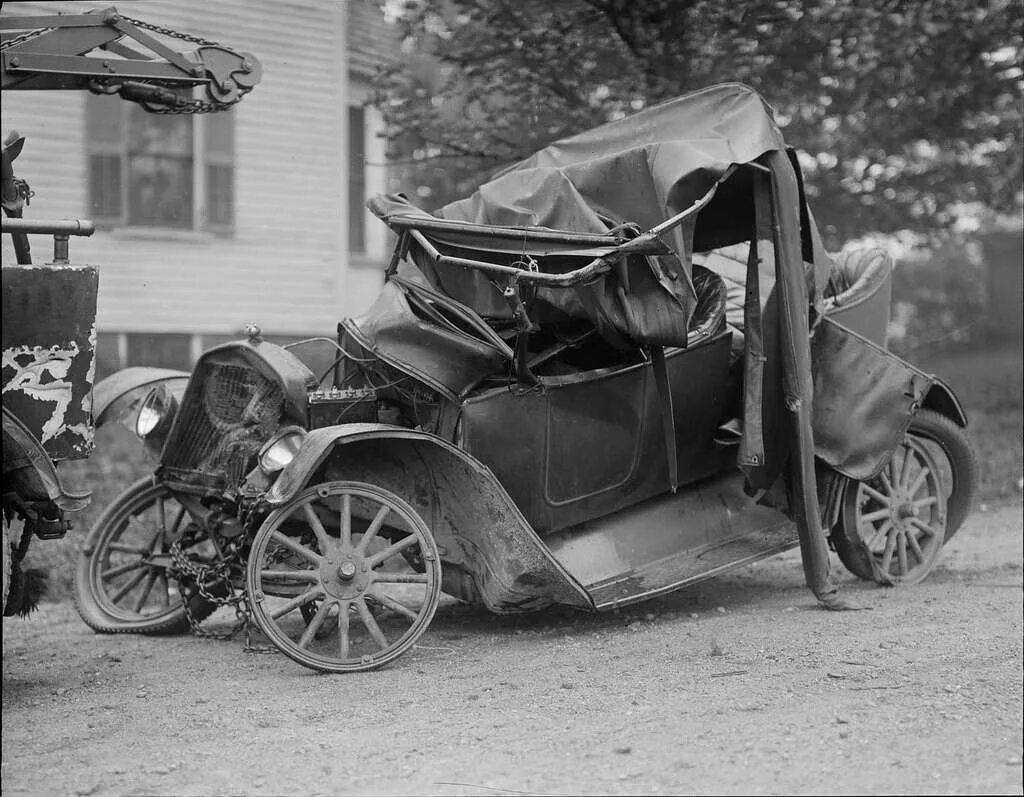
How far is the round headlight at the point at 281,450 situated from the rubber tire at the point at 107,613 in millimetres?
1048

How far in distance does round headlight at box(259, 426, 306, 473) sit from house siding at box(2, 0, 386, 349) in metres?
8.29

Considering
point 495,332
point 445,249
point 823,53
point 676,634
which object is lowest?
point 676,634

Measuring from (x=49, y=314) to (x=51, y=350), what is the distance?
0.14 metres

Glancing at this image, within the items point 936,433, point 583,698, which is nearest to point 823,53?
point 936,433

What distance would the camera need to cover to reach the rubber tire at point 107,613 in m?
6.62

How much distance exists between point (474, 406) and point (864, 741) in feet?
8.36

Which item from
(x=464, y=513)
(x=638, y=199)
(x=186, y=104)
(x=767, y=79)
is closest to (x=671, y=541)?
(x=464, y=513)

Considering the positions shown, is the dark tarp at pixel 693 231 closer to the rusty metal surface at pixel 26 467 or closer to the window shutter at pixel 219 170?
the rusty metal surface at pixel 26 467

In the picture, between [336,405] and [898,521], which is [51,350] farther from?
[898,521]

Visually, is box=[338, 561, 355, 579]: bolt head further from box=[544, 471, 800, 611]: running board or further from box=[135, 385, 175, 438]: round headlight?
box=[135, 385, 175, 438]: round headlight

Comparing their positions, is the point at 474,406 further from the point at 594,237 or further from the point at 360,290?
the point at 360,290

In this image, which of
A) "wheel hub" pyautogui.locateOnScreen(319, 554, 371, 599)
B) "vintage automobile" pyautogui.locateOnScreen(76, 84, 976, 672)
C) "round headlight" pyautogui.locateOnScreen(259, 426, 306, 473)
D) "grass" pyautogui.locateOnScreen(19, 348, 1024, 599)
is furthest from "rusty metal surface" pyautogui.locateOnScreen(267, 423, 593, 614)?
"grass" pyautogui.locateOnScreen(19, 348, 1024, 599)

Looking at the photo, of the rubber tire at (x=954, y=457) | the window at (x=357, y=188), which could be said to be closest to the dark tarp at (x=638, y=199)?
the rubber tire at (x=954, y=457)

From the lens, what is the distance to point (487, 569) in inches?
233
